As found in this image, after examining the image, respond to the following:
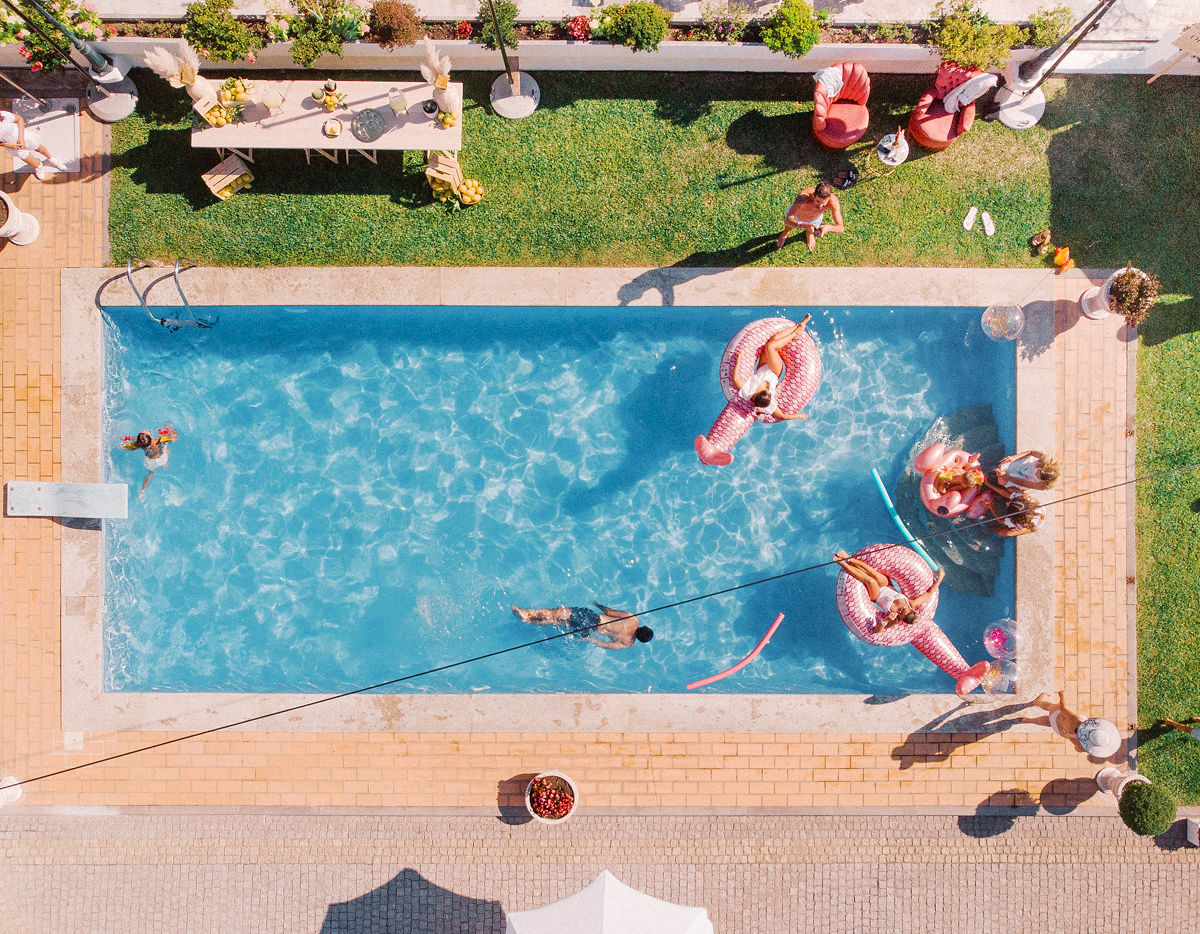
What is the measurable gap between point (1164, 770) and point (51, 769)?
15.3 m

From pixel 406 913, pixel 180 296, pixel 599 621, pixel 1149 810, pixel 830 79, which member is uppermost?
pixel 830 79

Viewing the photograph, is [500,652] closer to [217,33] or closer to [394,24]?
[394,24]

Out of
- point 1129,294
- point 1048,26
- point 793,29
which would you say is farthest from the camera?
point 1048,26

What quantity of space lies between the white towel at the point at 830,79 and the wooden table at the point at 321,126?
15.0 ft

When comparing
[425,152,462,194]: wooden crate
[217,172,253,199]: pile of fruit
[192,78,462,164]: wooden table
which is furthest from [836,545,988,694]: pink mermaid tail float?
[217,172,253,199]: pile of fruit

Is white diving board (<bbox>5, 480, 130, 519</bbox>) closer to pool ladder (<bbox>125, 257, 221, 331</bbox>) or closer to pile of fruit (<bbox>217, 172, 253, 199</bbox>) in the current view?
pool ladder (<bbox>125, 257, 221, 331</bbox>)

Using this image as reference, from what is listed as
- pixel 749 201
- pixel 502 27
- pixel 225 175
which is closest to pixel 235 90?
pixel 225 175

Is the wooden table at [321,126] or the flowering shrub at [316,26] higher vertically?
the flowering shrub at [316,26]

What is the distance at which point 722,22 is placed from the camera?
29.9 ft

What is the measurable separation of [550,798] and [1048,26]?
462 inches

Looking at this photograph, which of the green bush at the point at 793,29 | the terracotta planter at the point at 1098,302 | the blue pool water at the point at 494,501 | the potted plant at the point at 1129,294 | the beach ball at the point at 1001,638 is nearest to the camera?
the green bush at the point at 793,29

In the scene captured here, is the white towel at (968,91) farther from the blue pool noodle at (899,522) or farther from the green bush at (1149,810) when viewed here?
the green bush at (1149,810)

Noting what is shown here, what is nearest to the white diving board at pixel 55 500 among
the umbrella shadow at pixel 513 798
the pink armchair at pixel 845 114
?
the umbrella shadow at pixel 513 798

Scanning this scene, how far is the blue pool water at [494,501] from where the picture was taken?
10039mm
